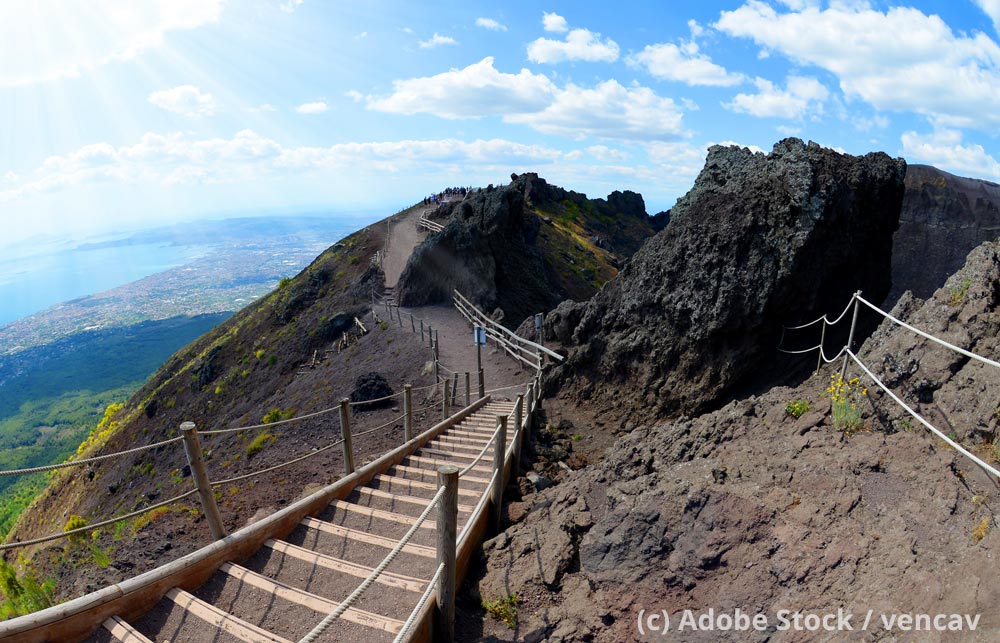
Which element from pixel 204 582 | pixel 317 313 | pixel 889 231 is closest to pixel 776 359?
pixel 889 231

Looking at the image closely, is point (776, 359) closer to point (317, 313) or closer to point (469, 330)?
point (469, 330)

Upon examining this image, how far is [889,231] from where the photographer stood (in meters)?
10.5

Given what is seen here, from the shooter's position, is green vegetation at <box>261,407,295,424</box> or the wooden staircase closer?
the wooden staircase

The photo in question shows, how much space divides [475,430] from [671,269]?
17.8ft

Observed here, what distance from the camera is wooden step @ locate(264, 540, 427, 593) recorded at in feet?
14.5

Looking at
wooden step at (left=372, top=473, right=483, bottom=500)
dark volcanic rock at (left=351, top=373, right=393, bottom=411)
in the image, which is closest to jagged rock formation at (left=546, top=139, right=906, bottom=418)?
wooden step at (left=372, top=473, right=483, bottom=500)

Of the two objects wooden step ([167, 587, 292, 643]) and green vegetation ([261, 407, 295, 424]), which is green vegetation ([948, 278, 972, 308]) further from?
green vegetation ([261, 407, 295, 424])

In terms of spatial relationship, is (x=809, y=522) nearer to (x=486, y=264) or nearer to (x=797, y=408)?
(x=797, y=408)

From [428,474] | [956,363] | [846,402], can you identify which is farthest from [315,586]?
[956,363]

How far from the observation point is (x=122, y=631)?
3.70 m

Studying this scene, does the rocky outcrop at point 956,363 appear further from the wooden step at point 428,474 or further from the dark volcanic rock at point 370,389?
the dark volcanic rock at point 370,389

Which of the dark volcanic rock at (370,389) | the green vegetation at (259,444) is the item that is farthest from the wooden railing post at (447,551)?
the green vegetation at (259,444)

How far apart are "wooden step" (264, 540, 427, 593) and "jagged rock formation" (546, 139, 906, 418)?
729 cm

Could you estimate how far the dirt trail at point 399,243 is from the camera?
104 feet
